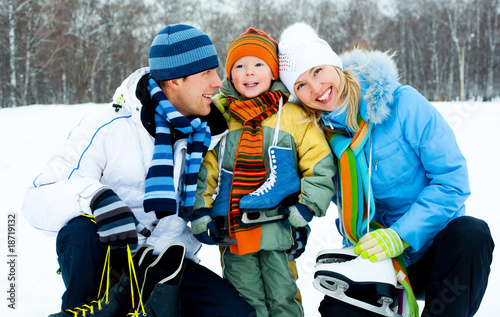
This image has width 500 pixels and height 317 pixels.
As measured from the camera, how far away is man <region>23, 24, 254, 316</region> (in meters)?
1.55

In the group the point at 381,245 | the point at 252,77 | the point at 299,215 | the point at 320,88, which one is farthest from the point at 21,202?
the point at 381,245

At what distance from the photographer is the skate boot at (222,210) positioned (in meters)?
1.94

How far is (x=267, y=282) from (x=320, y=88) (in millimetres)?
1054

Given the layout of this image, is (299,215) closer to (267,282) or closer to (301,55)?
(267,282)

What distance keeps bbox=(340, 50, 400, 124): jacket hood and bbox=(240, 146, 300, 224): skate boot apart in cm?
44

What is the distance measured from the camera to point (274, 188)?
1890mm

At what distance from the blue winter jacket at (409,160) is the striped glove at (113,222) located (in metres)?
1.12

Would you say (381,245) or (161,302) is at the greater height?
(381,245)

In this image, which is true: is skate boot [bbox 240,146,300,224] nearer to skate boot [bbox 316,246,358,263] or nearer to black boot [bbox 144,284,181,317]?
skate boot [bbox 316,246,358,263]

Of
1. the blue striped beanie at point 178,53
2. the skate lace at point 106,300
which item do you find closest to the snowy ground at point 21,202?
the skate lace at point 106,300

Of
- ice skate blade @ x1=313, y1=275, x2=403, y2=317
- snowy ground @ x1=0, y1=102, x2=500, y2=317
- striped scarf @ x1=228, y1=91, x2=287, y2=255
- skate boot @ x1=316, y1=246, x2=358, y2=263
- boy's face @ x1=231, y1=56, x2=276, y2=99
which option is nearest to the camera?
ice skate blade @ x1=313, y1=275, x2=403, y2=317

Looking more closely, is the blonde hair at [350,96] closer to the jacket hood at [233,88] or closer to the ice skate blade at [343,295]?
the jacket hood at [233,88]

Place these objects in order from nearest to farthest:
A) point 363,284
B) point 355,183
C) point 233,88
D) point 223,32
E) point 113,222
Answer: point 113,222 → point 363,284 → point 355,183 → point 233,88 → point 223,32

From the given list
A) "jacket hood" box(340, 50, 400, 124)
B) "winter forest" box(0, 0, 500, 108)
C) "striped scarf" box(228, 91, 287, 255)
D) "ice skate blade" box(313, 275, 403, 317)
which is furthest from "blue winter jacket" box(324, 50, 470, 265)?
"winter forest" box(0, 0, 500, 108)
